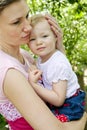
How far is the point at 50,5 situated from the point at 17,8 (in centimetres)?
344

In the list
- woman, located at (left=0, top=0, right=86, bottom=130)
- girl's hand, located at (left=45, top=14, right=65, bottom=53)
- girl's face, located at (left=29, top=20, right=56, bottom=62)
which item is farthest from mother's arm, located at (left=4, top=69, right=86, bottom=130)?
girl's hand, located at (left=45, top=14, right=65, bottom=53)

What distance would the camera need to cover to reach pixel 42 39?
2.88 meters

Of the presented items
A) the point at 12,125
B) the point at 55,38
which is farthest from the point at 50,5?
the point at 12,125

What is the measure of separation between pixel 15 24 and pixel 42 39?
1.12 ft

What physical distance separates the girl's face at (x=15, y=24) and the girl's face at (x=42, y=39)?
128 millimetres

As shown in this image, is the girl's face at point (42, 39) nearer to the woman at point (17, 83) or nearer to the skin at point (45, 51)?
the skin at point (45, 51)

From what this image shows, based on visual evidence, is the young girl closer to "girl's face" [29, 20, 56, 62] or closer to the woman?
"girl's face" [29, 20, 56, 62]

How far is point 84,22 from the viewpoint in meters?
6.68

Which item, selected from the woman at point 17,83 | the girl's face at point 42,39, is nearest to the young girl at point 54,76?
the girl's face at point 42,39

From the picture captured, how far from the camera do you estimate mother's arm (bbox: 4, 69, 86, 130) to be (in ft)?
8.07

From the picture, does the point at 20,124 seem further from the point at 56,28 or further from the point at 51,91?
the point at 56,28

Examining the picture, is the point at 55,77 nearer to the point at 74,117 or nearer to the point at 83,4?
the point at 74,117

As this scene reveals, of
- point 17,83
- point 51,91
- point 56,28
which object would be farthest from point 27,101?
point 56,28

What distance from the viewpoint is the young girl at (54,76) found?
2.78 m
